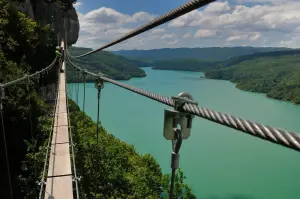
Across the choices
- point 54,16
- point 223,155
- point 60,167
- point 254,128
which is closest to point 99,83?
point 60,167

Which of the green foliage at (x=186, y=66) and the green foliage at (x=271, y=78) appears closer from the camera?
the green foliage at (x=271, y=78)

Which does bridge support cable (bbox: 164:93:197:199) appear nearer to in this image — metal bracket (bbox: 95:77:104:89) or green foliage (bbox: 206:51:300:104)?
metal bracket (bbox: 95:77:104:89)

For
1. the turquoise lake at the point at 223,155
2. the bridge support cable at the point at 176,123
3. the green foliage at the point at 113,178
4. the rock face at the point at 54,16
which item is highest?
the rock face at the point at 54,16

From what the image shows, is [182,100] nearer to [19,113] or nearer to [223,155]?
[19,113]

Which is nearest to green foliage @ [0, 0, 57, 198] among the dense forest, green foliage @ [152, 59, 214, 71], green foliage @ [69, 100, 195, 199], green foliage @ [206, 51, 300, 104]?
the dense forest

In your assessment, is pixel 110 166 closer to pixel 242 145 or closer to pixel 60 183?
pixel 60 183

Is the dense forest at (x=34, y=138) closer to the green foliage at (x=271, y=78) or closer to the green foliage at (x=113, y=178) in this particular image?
the green foliage at (x=113, y=178)

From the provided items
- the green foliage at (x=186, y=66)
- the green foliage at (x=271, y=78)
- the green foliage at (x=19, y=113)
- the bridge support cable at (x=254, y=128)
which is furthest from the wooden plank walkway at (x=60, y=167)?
the green foliage at (x=186, y=66)

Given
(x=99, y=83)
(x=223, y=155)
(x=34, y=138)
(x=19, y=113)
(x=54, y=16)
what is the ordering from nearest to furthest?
(x=99, y=83), (x=19, y=113), (x=34, y=138), (x=54, y=16), (x=223, y=155)
